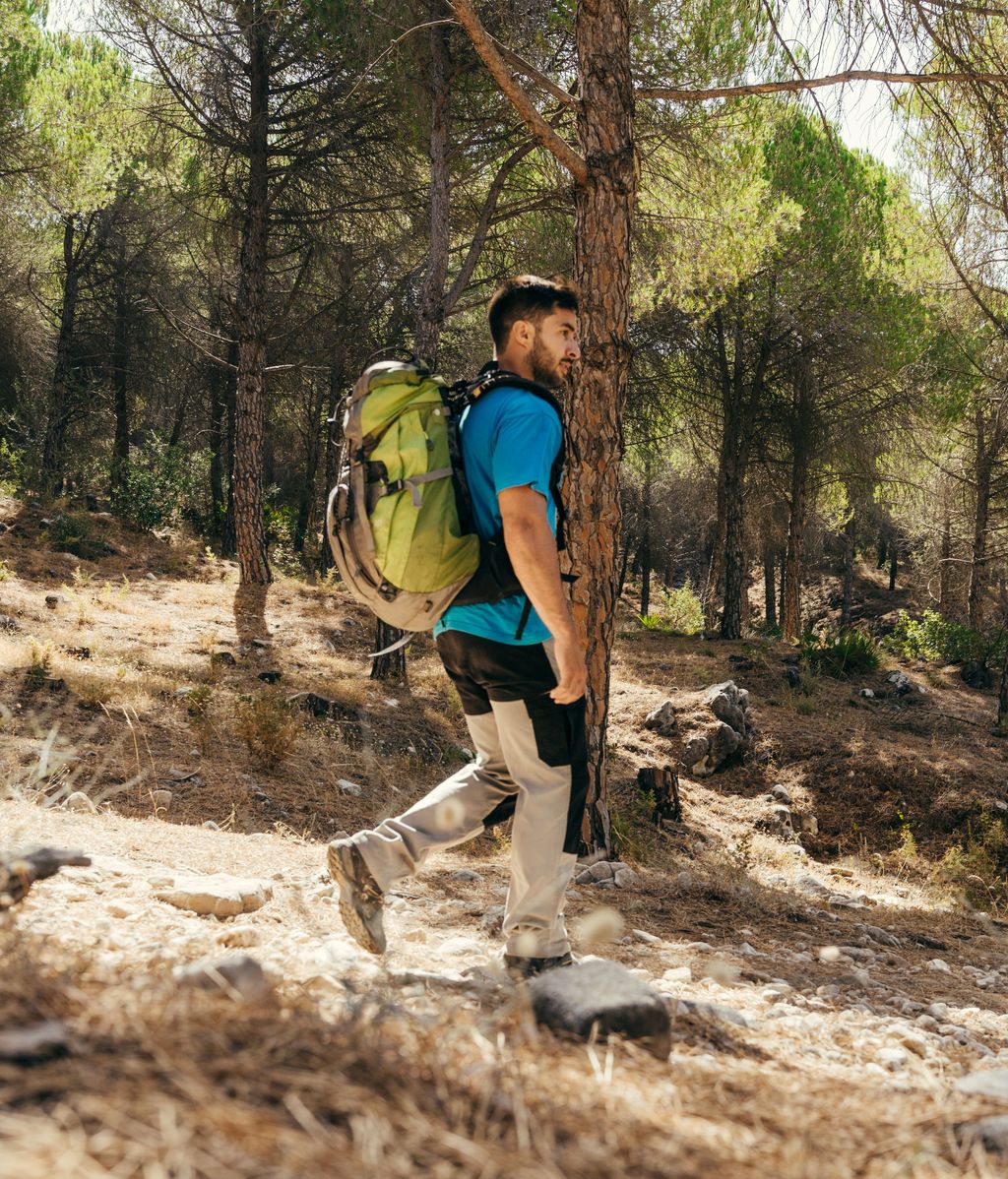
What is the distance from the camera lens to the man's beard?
10.2 ft

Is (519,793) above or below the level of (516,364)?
below

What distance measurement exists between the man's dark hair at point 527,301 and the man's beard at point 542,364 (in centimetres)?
8

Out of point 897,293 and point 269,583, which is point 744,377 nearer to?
point 897,293

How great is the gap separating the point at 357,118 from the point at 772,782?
28.0 ft

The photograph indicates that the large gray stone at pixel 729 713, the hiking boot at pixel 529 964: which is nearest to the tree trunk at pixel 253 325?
the large gray stone at pixel 729 713

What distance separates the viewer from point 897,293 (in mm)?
16016

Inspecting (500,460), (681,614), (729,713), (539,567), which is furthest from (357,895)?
(681,614)

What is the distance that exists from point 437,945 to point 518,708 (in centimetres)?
115

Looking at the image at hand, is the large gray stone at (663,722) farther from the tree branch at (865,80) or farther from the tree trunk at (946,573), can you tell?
the tree trunk at (946,573)

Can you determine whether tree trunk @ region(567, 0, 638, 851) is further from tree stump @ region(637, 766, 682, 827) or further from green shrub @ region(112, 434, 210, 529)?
green shrub @ region(112, 434, 210, 529)

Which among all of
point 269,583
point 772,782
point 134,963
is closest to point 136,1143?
point 134,963

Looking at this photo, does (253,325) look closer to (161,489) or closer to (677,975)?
(161,489)

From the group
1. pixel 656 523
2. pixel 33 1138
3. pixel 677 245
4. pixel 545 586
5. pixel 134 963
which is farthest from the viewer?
pixel 656 523

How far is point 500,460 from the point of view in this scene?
9.02ft
